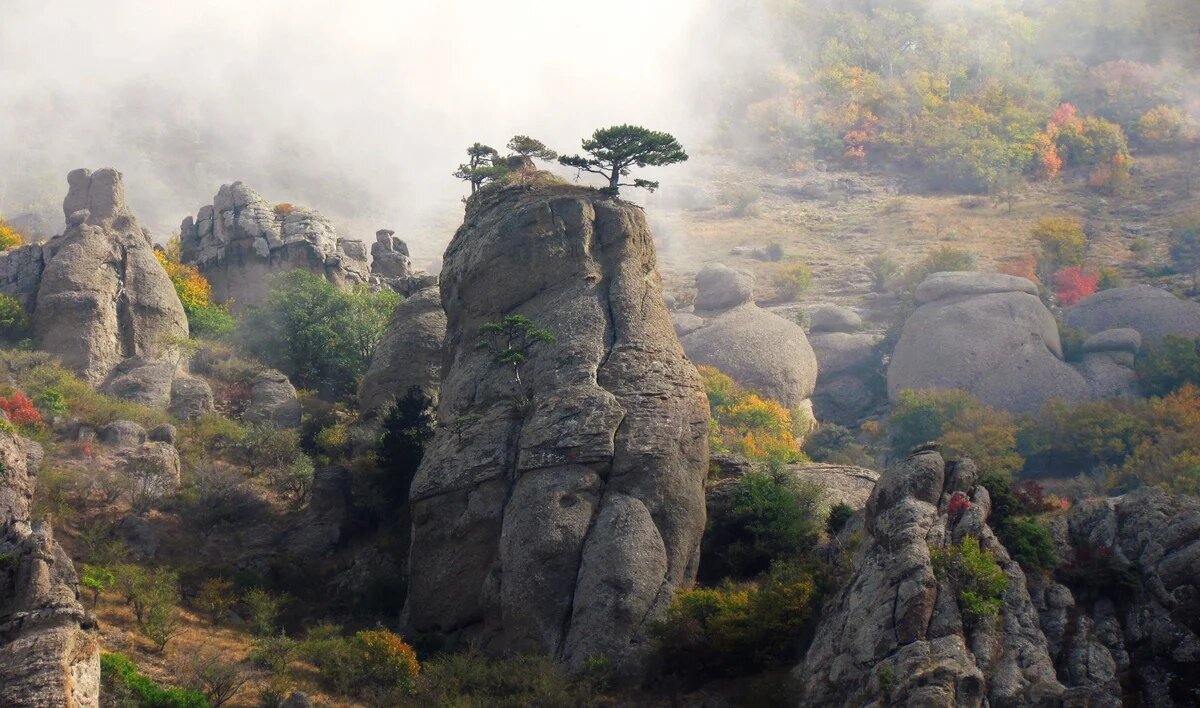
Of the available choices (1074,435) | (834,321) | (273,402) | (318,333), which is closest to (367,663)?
(273,402)

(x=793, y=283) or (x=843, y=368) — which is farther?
(x=793, y=283)

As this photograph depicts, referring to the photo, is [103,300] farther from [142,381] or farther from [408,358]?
[408,358]

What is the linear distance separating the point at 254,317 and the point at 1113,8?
5284 inches

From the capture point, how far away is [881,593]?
25594 mm

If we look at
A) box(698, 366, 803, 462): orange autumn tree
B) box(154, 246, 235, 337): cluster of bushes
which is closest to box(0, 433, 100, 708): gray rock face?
box(154, 246, 235, 337): cluster of bushes

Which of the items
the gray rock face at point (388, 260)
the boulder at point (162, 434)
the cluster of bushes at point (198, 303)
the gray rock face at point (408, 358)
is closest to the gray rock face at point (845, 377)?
the gray rock face at point (388, 260)

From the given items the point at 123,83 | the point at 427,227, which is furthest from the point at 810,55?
the point at 123,83

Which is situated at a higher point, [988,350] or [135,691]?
[988,350]

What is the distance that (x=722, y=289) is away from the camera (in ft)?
259

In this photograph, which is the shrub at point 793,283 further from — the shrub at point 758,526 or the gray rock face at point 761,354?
the shrub at point 758,526

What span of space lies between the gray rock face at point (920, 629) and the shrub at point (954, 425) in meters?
32.0

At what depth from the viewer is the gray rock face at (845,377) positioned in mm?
73062

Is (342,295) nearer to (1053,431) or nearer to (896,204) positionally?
(1053,431)

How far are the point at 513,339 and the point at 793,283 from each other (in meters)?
58.4
